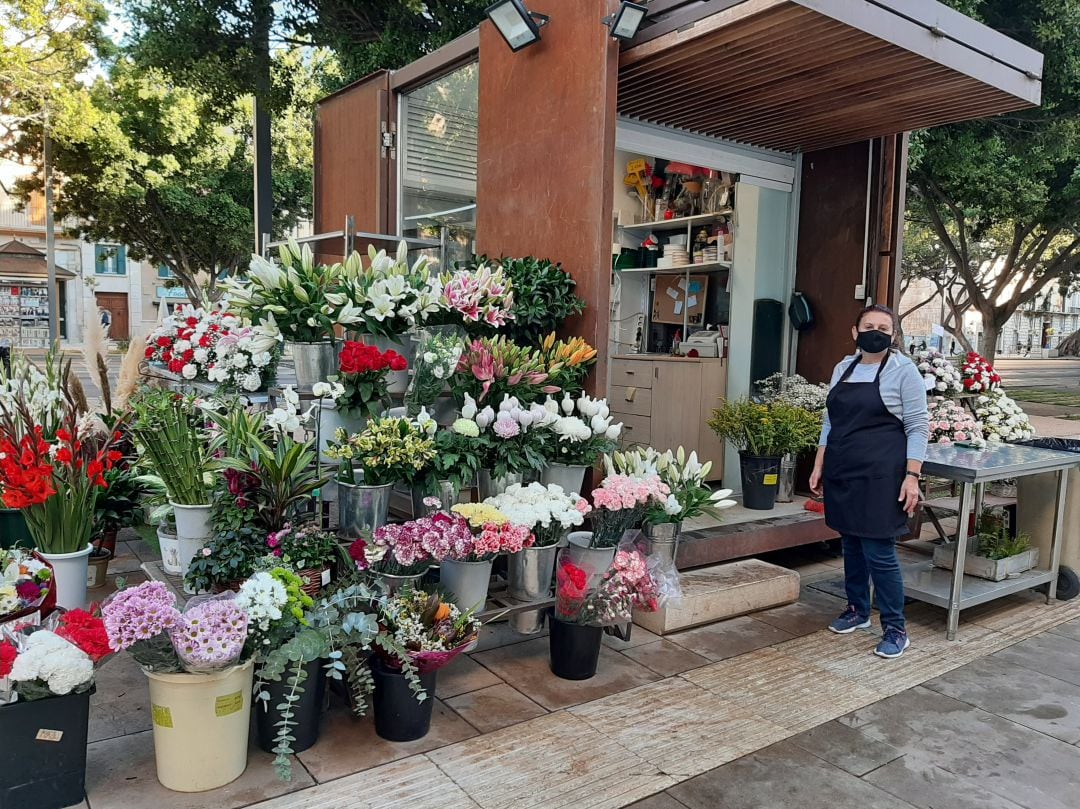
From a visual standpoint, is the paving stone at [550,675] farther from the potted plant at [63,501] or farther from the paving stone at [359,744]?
the potted plant at [63,501]

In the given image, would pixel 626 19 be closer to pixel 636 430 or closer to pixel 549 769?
pixel 636 430

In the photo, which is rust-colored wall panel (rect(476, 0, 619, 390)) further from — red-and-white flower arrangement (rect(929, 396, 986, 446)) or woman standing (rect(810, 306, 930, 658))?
red-and-white flower arrangement (rect(929, 396, 986, 446))

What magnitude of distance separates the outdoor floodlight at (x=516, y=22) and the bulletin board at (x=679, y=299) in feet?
10.2

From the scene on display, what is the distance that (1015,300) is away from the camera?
677 inches

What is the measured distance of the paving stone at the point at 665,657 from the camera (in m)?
3.66

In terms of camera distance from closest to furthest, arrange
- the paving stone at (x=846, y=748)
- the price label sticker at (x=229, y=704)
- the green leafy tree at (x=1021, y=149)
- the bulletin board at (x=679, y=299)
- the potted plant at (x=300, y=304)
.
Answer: the price label sticker at (x=229, y=704)
the paving stone at (x=846, y=748)
the potted plant at (x=300, y=304)
the bulletin board at (x=679, y=299)
the green leafy tree at (x=1021, y=149)

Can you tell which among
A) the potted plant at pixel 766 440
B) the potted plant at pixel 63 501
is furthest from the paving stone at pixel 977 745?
the potted plant at pixel 63 501

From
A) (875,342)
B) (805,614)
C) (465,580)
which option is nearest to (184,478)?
(465,580)

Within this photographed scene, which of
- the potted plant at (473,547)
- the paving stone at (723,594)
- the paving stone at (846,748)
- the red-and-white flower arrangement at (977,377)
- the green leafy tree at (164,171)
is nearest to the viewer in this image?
the paving stone at (846,748)

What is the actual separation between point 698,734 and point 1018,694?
5.13ft

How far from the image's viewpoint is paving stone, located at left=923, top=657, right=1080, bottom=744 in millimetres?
3273

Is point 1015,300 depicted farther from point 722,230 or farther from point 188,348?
point 188,348

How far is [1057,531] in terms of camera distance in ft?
15.5

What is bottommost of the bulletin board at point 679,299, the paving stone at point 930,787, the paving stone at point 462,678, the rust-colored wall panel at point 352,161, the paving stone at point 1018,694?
the paving stone at point 1018,694
